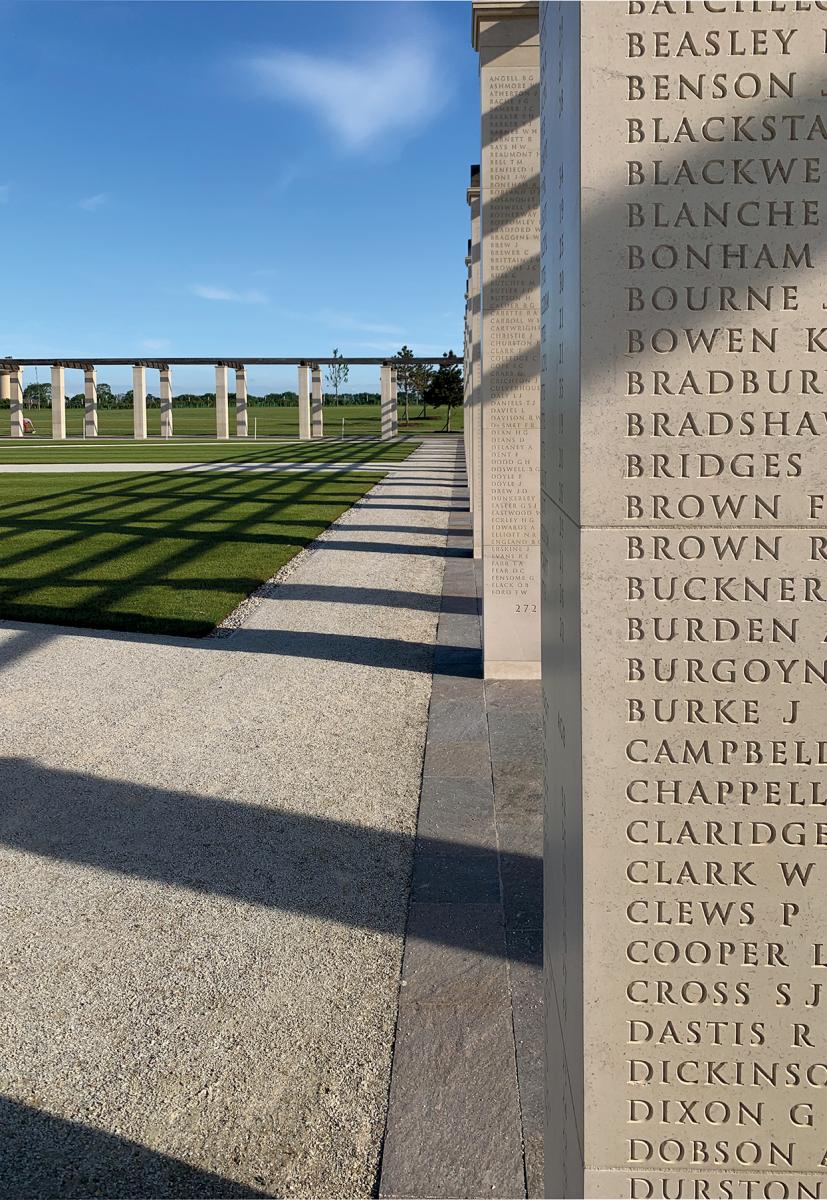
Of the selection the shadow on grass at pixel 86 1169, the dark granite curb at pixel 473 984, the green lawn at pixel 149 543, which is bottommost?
the shadow on grass at pixel 86 1169

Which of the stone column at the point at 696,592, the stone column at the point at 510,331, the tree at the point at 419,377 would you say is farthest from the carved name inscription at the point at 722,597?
the tree at the point at 419,377

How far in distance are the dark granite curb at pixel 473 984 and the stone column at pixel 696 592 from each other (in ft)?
3.38

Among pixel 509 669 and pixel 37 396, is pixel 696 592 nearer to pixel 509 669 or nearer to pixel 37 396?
pixel 509 669

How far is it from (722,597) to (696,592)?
0.05m

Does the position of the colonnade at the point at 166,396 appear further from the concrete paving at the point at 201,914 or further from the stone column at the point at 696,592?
the stone column at the point at 696,592

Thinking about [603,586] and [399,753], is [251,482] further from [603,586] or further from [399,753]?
[603,586]

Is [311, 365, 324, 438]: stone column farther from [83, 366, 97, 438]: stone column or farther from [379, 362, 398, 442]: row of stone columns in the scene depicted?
[83, 366, 97, 438]: stone column

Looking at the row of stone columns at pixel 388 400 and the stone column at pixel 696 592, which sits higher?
the row of stone columns at pixel 388 400

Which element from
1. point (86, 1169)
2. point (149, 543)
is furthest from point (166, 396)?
point (86, 1169)

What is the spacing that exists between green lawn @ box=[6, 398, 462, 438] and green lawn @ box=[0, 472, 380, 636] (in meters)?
50.2

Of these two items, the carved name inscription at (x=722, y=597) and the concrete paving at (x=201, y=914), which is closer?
the carved name inscription at (x=722, y=597)

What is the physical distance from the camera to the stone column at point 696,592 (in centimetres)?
204

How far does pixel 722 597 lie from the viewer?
2.12 metres

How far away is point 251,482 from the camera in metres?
29.1
